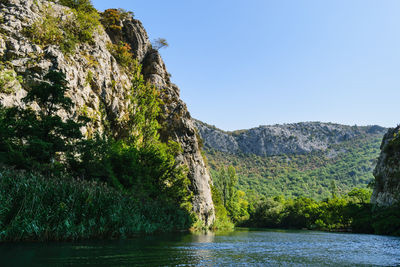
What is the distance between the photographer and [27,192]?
14.2m

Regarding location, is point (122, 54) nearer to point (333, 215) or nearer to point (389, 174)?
point (389, 174)

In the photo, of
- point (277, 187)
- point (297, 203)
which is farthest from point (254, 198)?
point (297, 203)

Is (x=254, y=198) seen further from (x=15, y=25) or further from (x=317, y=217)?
(x=15, y=25)

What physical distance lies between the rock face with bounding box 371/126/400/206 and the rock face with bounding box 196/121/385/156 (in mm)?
Answer: 105177

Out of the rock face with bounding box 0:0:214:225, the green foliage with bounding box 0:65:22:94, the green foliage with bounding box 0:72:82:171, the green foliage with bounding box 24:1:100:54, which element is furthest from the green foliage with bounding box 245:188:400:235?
the green foliage with bounding box 24:1:100:54

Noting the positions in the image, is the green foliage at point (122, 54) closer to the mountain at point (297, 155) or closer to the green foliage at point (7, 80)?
the green foliage at point (7, 80)

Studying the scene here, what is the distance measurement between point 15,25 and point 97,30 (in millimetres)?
14990

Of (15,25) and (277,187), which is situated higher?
(15,25)

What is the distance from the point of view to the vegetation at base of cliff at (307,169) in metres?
126

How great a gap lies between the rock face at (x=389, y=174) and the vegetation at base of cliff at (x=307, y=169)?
6364cm

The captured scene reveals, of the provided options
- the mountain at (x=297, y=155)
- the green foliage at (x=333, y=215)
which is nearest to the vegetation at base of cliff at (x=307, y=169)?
the mountain at (x=297, y=155)

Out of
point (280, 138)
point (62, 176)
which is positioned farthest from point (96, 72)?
point (280, 138)

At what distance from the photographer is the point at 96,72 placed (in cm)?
3694

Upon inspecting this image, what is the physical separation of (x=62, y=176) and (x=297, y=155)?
505ft
